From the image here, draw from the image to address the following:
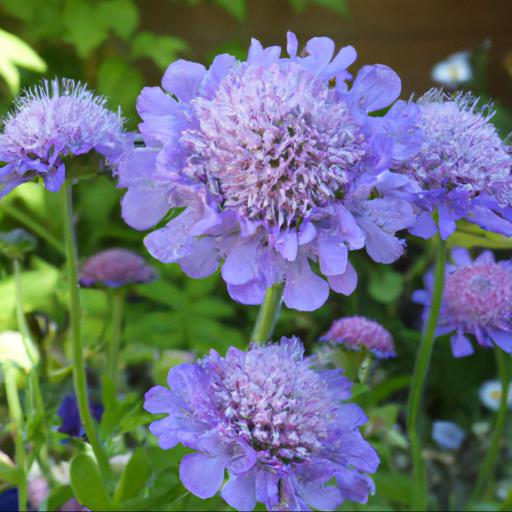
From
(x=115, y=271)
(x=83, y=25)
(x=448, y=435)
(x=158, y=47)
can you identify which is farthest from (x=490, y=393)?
(x=83, y=25)

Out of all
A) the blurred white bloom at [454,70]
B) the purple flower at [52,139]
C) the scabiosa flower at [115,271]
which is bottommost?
the purple flower at [52,139]

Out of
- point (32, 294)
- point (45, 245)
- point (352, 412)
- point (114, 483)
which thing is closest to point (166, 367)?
point (114, 483)

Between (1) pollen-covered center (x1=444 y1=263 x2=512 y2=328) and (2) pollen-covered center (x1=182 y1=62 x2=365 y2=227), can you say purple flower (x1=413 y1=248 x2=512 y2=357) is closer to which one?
(1) pollen-covered center (x1=444 y1=263 x2=512 y2=328)

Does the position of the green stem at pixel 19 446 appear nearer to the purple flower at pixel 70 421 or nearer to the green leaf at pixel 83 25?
the purple flower at pixel 70 421

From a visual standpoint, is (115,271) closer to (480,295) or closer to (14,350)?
(14,350)

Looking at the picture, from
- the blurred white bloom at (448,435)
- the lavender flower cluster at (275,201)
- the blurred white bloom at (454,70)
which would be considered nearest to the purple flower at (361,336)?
the lavender flower cluster at (275,201)

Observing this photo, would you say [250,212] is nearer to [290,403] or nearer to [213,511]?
[290,403]
